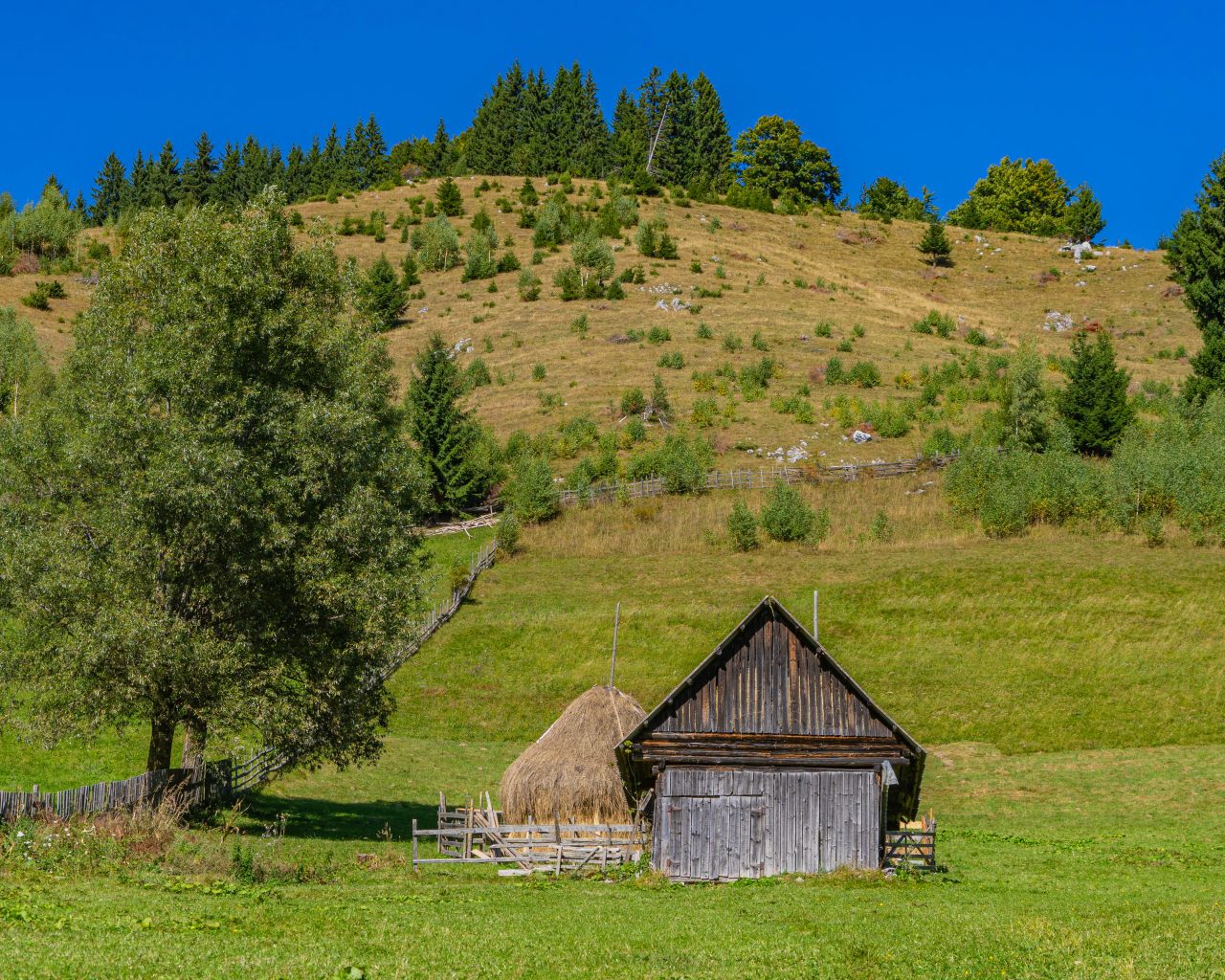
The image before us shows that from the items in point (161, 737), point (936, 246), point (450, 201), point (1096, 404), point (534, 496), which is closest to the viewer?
point (161, 737)

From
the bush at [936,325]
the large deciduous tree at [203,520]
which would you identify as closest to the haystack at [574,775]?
the large deciduous tree at [203,520]

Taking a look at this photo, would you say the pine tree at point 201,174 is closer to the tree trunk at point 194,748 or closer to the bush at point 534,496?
the bush at point 534,496

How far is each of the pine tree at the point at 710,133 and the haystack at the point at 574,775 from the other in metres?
142

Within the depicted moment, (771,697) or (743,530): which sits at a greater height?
(743,530)

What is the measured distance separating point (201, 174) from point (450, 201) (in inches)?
1270

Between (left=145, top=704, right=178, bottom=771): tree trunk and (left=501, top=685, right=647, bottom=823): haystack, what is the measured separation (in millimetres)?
8266

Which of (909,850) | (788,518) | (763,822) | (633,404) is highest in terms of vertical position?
(633,404)

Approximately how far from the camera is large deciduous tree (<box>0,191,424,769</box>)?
93.0 ft

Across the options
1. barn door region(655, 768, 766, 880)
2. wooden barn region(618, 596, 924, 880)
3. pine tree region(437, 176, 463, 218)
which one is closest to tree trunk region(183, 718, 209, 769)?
wooden barn region(618, 596, 924, 880)

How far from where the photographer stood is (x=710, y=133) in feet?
558

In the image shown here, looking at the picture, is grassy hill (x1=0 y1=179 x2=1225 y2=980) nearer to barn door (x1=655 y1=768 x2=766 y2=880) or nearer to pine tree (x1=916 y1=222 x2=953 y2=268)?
barn door (x1=655 y1=768 x2=766 y2=880)

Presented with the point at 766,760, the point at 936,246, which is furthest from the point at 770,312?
the point at 766,760

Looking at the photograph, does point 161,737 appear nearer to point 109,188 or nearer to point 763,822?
point 763,822

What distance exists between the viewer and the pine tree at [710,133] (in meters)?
169
